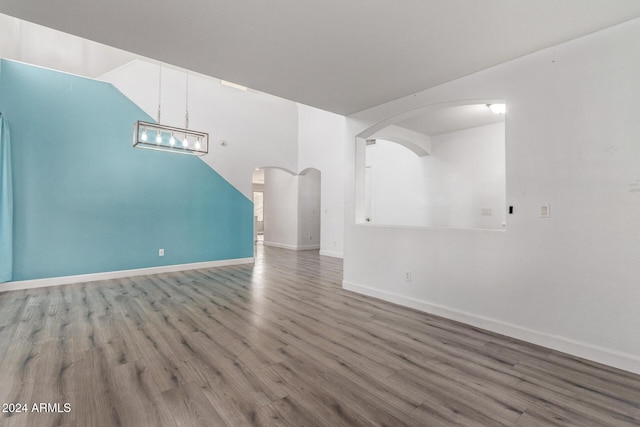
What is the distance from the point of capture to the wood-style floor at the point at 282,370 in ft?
5.67

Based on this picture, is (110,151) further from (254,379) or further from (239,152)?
(254,379)

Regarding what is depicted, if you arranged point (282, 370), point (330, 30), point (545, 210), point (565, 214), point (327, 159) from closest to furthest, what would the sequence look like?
1. point (282, 370)
2. point (330, 30)
3. point (565, 214)
4. point (545, 210)
5. point (327, 159)

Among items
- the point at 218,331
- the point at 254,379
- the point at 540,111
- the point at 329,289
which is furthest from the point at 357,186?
the point at 254,379

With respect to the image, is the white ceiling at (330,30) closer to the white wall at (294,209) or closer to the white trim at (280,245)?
the white wall at (294,209)

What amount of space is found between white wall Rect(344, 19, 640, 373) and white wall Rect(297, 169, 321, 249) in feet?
20.0

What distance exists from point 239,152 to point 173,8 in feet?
15.5

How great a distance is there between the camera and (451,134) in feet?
18.2

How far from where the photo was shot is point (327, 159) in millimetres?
7793

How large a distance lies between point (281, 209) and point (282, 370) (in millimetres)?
7801

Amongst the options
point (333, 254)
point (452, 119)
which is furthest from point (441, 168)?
point (333, 254)

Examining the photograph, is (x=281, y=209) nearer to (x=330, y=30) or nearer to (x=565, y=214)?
(x=330, y=30)

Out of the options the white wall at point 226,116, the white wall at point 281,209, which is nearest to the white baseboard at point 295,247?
the white wall at point 281,209

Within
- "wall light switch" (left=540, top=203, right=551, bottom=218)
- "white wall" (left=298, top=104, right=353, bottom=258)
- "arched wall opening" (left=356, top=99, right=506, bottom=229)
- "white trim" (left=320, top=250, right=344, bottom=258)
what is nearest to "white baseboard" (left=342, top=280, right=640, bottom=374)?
"wall light switch" (left=540, top=203, right=551, bottom=218)

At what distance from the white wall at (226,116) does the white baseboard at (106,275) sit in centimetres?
178
